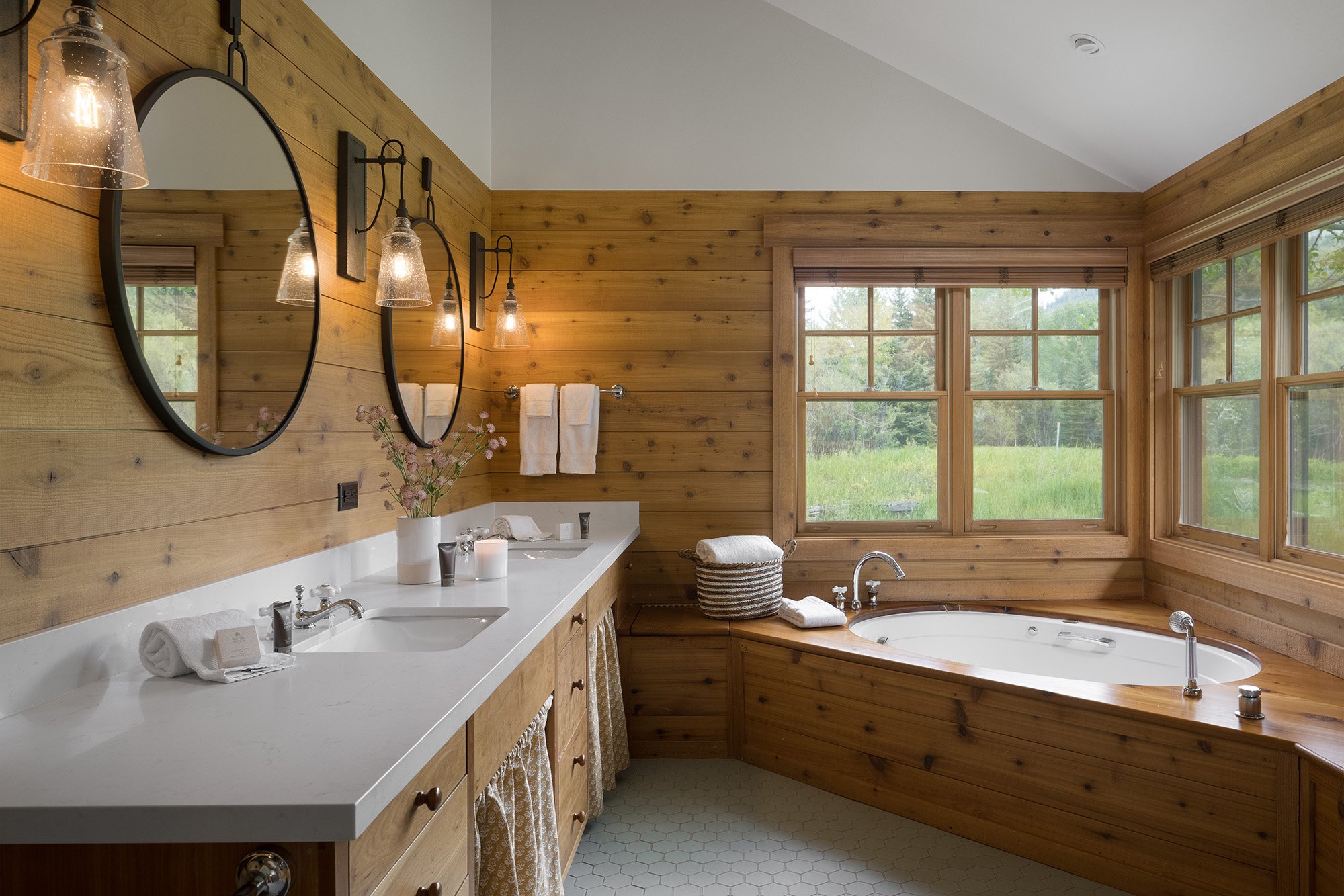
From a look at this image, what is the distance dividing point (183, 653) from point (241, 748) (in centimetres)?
36

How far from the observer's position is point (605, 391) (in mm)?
3531

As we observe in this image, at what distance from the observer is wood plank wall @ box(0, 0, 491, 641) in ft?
3.85

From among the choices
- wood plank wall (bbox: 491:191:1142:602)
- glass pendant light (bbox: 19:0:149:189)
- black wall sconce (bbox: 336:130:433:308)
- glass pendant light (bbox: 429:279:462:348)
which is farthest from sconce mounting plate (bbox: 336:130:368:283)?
wood plank wall (bbox: 491:191:1142:602)

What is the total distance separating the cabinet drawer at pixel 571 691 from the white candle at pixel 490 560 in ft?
0.90

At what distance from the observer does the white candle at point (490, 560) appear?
86.7 inches

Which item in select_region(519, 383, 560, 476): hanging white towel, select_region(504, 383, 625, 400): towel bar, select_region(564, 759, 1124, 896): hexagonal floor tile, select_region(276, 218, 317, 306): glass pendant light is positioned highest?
select_region(276, 218, 317, 306): glass pendant light

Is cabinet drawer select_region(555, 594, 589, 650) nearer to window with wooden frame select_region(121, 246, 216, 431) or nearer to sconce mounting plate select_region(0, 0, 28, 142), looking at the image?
window with wooden frame select_region(121, 246, 216, 431)

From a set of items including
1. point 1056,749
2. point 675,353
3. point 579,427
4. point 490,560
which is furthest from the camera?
point 675,353

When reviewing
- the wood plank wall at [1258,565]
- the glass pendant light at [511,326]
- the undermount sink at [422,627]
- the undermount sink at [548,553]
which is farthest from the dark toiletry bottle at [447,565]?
the wood plank wall at [1258,565]

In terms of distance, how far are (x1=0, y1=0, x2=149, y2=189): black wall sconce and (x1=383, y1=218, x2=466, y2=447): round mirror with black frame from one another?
50.9 inches

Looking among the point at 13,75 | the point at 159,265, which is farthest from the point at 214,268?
the point at 13,75

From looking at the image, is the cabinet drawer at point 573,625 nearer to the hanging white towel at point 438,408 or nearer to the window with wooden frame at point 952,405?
the hanging white towel at point 438,408

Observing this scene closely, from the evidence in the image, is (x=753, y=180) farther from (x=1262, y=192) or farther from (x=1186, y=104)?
(x=1262, y=192)

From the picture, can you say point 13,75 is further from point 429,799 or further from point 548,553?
point 548,553
